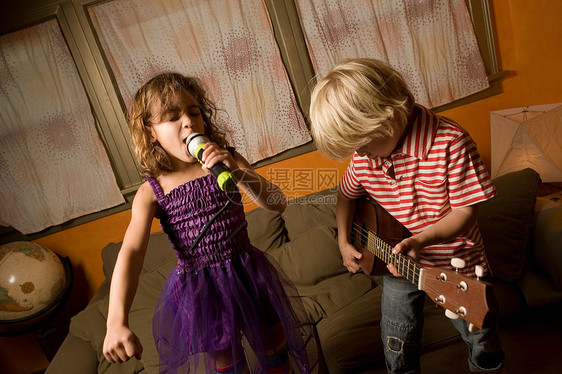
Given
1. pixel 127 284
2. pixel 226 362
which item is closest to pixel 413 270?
pixel 226 362

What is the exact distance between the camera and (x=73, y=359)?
6.34 ft

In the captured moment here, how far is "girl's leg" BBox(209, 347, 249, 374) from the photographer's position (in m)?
1.14

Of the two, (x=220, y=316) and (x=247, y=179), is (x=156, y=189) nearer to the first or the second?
(x=247, y=179)

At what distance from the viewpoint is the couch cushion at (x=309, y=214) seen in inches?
90.5

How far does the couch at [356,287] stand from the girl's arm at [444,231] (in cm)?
82

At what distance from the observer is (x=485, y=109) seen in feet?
8.86

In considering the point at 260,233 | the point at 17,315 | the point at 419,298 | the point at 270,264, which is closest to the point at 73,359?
the point at 17,315

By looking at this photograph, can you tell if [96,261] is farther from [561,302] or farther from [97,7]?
[561,302]

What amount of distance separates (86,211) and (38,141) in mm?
589

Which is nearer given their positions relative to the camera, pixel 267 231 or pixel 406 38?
pixel 267 231

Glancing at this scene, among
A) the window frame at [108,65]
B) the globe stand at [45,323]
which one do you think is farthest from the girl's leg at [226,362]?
the globe stand at [45,323]

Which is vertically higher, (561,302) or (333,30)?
(333,30)

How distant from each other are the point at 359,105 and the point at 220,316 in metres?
0.75

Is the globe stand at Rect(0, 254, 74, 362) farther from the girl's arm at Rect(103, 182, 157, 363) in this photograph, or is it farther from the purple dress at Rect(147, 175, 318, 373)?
the girl's arm at Rect(103, 182, 157, 363)
